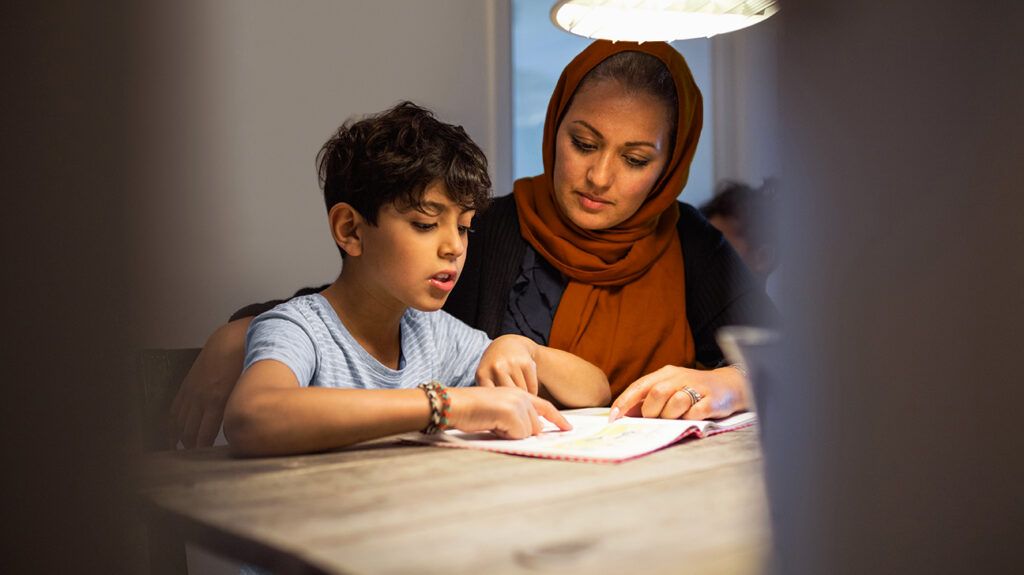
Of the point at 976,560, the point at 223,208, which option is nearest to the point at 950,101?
the point at 976,560

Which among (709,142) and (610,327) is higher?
(709,142)

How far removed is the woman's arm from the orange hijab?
737 mm

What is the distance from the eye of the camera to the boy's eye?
1658mm

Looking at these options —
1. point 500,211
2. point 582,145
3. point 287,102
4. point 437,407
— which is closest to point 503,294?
point 500,211

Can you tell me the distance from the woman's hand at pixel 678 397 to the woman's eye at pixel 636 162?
0.57 metres

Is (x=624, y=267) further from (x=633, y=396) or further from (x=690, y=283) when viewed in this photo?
(x=633, y=396)

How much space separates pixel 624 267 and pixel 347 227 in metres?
0.65

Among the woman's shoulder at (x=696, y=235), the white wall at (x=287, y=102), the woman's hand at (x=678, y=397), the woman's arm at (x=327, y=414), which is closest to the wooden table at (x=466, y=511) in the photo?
the woman's arm at (x=327, y=414)

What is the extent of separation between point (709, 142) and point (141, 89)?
12.7ft

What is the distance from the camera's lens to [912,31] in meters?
0.28

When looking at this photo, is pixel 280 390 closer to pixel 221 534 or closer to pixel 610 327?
pixel 221 534

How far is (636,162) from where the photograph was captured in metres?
1.66

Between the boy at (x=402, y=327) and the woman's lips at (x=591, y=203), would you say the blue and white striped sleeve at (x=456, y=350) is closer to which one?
the boy at (x=402, y=327)

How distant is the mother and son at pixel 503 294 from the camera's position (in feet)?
3.06
